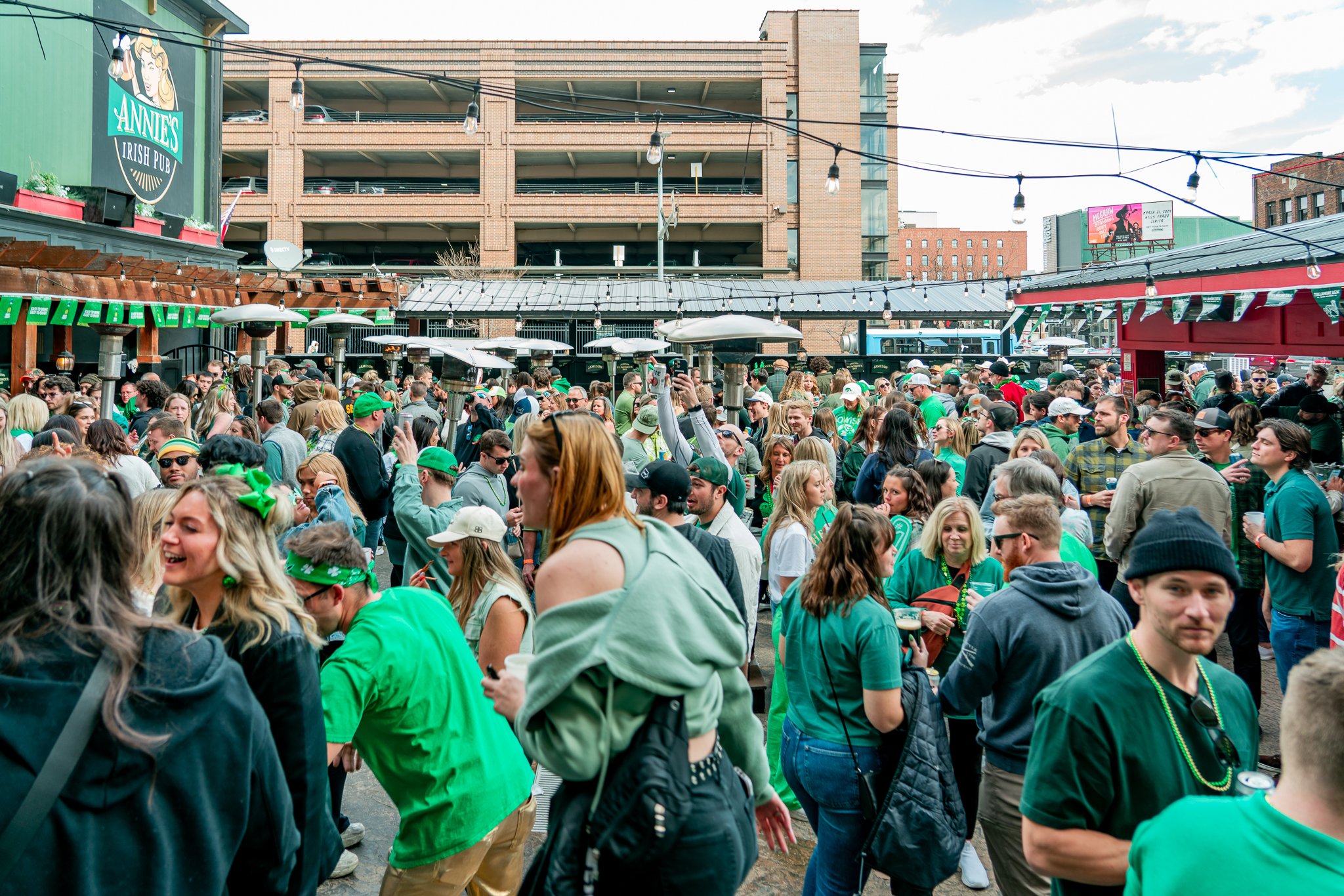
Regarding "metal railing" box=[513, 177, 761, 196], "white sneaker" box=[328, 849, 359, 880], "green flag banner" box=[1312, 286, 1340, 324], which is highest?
"metal railing" box=[513, 177, 761, 196]

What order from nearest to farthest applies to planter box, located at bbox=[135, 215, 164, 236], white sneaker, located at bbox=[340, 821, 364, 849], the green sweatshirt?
white sneaker, located at bbox=[340, 821, 364, 849] < the green sweatshirt < planter box, located at bbox=[135, 215, 164, 236]

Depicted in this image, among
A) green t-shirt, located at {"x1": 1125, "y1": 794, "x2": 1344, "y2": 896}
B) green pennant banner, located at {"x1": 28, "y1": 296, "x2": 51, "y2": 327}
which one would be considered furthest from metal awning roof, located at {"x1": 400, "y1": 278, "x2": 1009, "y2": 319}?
green t-shirt, located at {"x1": 1125, "y1": 794, "x2": 1344, "y2": 896}

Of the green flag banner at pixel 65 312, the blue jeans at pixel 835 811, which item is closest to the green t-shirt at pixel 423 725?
the blue jeans at pixel 835 811

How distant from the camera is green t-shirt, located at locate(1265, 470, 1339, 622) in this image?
17.2 feet

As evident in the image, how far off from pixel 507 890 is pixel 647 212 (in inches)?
1699

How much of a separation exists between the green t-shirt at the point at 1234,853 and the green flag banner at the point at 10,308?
14448mm

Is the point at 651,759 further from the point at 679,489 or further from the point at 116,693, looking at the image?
the point at 679,489

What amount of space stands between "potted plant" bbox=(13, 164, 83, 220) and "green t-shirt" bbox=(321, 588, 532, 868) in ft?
57.8

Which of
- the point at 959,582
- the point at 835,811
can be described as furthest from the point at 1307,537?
the point at 835,811

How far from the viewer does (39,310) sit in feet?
42.4

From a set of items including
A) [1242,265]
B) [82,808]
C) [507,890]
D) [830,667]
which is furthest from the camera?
[1242,265]

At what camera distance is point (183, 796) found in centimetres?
172

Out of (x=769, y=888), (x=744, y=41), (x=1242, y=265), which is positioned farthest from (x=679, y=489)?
(x=744, y=41)

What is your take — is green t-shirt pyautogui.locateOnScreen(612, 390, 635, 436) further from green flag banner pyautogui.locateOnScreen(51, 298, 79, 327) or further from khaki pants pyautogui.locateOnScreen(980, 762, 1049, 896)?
green flag banner pyautogui.locateOnScreen(51, 298, 79, 327)
